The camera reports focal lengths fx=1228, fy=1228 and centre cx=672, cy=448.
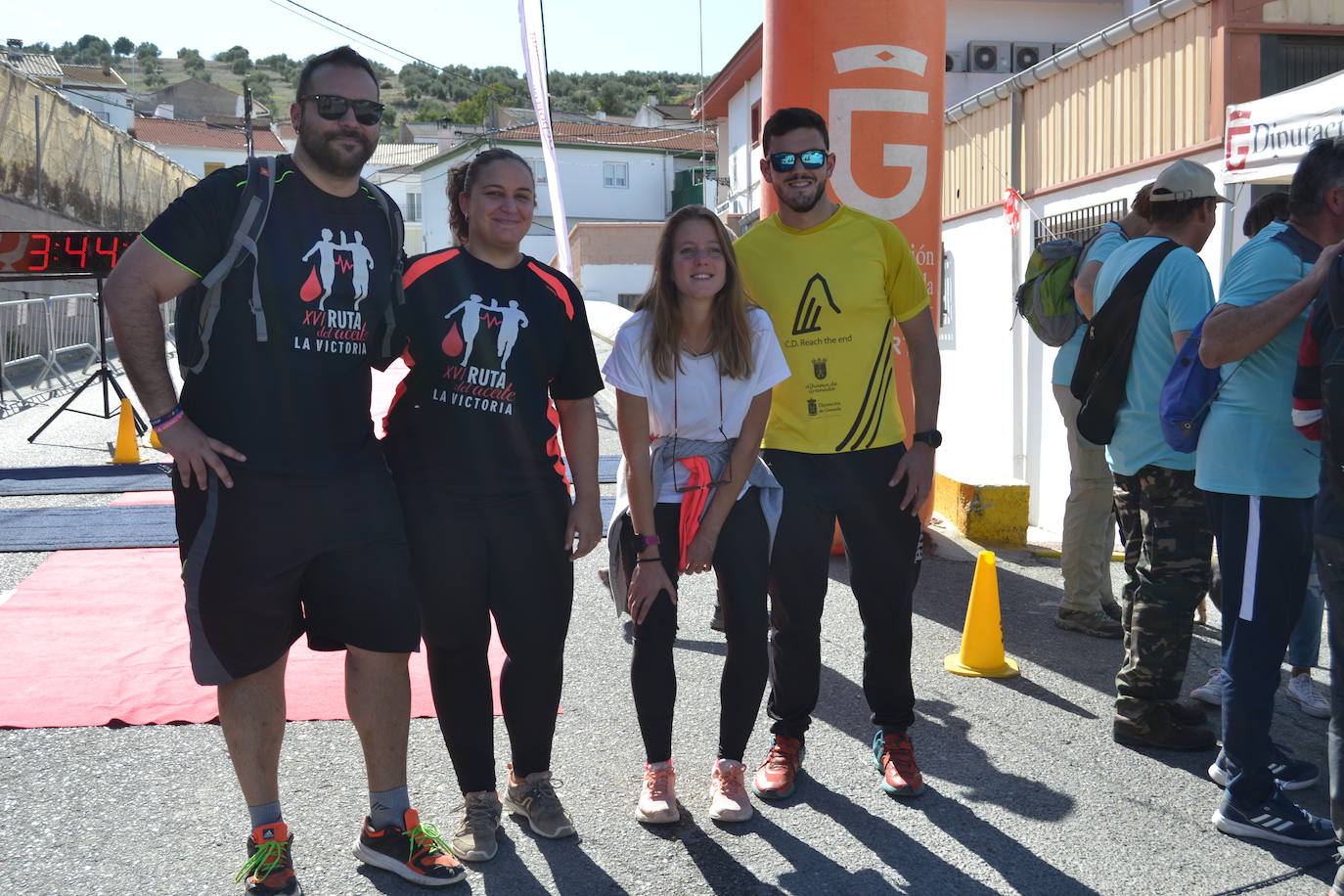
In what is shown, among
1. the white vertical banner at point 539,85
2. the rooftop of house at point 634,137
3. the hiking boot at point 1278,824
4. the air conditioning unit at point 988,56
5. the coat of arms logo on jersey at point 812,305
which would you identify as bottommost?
the hiking boot at point 1278,824

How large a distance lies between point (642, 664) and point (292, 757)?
1424 mm

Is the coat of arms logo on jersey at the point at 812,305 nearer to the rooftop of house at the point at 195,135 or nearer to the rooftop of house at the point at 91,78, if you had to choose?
the rooftop of house at the point at 91,78

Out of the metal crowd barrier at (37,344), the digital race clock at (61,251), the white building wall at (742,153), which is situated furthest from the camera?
the white building wall at (742,153)

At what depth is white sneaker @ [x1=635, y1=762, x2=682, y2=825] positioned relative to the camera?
3.75 meters

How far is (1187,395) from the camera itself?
385cm

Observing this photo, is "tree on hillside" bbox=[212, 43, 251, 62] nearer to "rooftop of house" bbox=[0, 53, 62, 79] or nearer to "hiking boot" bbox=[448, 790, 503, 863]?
"rooftop of house" bbox=[0, 53, 62, 79]

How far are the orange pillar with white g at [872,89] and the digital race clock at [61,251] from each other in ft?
27.8

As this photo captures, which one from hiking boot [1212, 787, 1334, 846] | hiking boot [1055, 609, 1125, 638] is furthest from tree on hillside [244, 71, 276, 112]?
hiking boot [1212, 787, 1334, 846]

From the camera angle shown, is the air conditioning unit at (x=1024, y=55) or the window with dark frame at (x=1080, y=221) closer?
the window with dark frame at (x=1080, y=221)

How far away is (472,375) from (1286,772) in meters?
2.94

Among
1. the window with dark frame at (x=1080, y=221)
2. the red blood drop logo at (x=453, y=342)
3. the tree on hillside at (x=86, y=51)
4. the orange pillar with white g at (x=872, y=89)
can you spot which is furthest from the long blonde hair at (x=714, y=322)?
the tree on hillside at (x=86, y=51)

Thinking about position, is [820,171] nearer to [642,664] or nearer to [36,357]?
[642,664]

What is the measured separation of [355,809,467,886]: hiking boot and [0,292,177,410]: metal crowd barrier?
1531 cm

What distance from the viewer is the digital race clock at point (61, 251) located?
12.8 m
